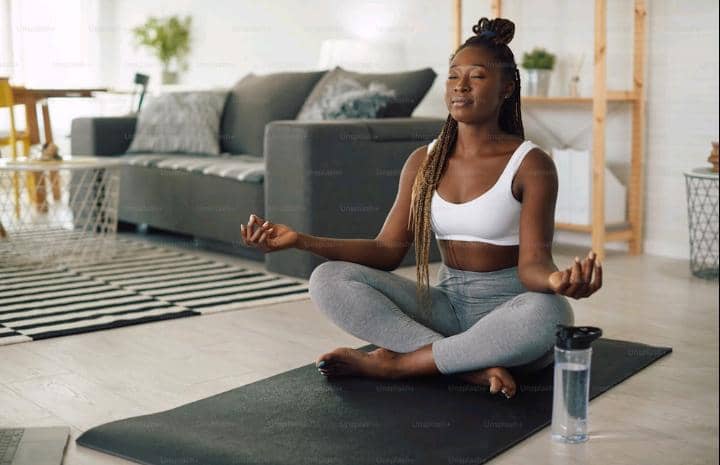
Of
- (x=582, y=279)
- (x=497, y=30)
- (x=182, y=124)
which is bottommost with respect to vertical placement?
(x=582, y=279)

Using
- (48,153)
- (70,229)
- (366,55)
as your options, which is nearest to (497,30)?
(48,153)

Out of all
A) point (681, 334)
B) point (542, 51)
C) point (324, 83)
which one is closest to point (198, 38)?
point (324, 83)

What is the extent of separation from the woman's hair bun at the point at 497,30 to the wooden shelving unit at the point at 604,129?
1818 millimetres

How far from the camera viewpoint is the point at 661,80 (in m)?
3.99

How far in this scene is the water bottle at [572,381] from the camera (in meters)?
1.77

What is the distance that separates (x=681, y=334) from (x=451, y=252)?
0.87 metres

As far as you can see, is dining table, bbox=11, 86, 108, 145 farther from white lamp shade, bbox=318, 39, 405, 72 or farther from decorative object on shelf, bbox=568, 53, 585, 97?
decorative object on shelf, bbox=568, 53, 585, 97

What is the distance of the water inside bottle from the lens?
1792 millimetres

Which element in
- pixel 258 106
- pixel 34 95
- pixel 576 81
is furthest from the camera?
pixel 34 95

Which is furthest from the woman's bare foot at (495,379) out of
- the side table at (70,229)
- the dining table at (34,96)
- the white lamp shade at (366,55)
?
the dining table at (34,96)

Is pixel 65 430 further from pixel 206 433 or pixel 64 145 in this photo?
pixel 64 145

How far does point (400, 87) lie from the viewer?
4.09 m

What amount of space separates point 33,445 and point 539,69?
297 cm

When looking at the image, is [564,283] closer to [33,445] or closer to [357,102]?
[33,445]
